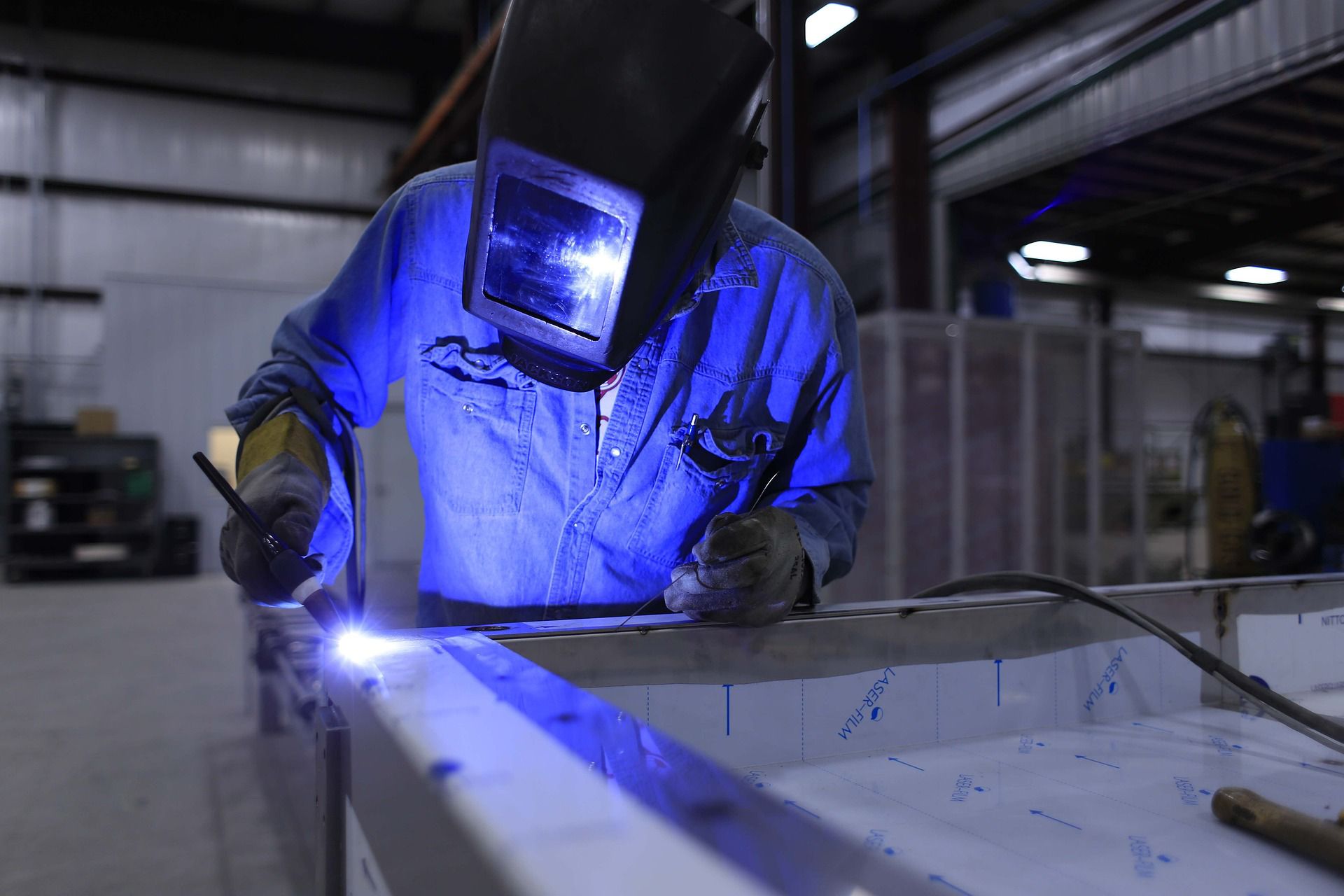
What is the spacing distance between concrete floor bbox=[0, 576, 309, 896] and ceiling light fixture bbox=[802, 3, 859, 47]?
3.49 metres

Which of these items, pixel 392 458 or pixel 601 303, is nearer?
pixel 601 303

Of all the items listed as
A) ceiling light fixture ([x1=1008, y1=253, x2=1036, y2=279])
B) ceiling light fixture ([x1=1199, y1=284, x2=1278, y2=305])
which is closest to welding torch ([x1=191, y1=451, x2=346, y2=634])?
ceiling light fixture ([x1=1008, y1=253, x2=1036, y2=279])

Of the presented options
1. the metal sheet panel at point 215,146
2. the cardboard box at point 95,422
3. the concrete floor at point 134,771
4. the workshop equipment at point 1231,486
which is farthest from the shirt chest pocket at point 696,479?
the metal sheet panel at point 215,146

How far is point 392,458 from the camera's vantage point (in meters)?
7.32

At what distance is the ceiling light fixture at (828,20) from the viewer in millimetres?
3533

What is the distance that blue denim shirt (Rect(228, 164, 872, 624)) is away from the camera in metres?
1.08

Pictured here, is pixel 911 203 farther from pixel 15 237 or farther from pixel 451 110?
pixel 15 237

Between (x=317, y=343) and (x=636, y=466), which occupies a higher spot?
(x=317, y=343)

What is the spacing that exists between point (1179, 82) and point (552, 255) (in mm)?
5413

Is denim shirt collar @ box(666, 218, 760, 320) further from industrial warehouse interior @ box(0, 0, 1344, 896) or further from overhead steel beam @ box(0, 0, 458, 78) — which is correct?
overhead steel beam @ box(0, 0, 458, 78)

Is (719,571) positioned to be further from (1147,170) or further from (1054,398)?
(1147,170)

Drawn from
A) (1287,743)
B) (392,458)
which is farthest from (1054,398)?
(392,458)

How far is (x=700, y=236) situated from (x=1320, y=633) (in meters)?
1.06

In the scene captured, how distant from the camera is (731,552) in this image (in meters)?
0.84
